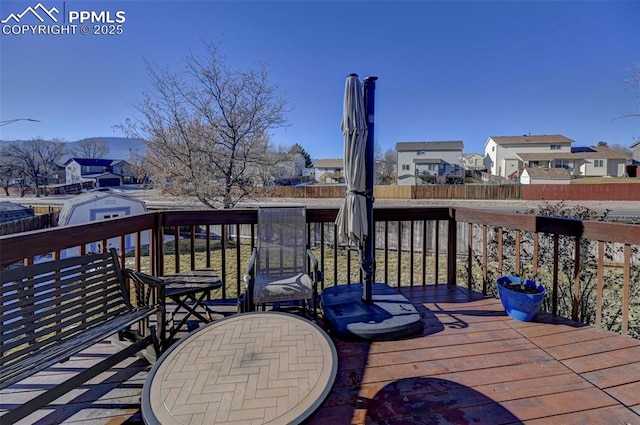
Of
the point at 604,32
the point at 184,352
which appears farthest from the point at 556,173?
the point at 184,352

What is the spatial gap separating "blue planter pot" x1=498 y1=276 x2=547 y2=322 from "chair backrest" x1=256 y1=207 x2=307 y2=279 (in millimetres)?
1918

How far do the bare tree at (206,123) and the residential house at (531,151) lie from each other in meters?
38.4

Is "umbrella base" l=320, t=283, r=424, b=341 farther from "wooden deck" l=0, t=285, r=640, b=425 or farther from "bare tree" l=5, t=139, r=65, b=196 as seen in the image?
"bare tree" l=5, t=139, r=65, b=196

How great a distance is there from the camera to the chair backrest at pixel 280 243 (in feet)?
10.7

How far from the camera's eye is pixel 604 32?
7.31m

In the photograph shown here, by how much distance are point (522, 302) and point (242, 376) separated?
2.52 metres

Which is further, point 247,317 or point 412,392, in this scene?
point 247,317

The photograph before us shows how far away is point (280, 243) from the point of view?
130 inches

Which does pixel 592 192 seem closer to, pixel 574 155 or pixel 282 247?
pixel 574 155

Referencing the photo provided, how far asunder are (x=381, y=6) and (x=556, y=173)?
32689 millimetres

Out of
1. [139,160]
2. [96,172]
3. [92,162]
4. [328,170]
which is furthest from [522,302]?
[92,162]

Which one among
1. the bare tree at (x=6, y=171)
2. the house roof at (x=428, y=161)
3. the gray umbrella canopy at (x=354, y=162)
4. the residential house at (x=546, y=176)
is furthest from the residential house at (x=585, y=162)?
the bare tree at (x=6, y=171)

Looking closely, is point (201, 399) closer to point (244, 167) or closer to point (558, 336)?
point (558, 336)

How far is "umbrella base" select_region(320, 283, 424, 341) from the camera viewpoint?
243cm
